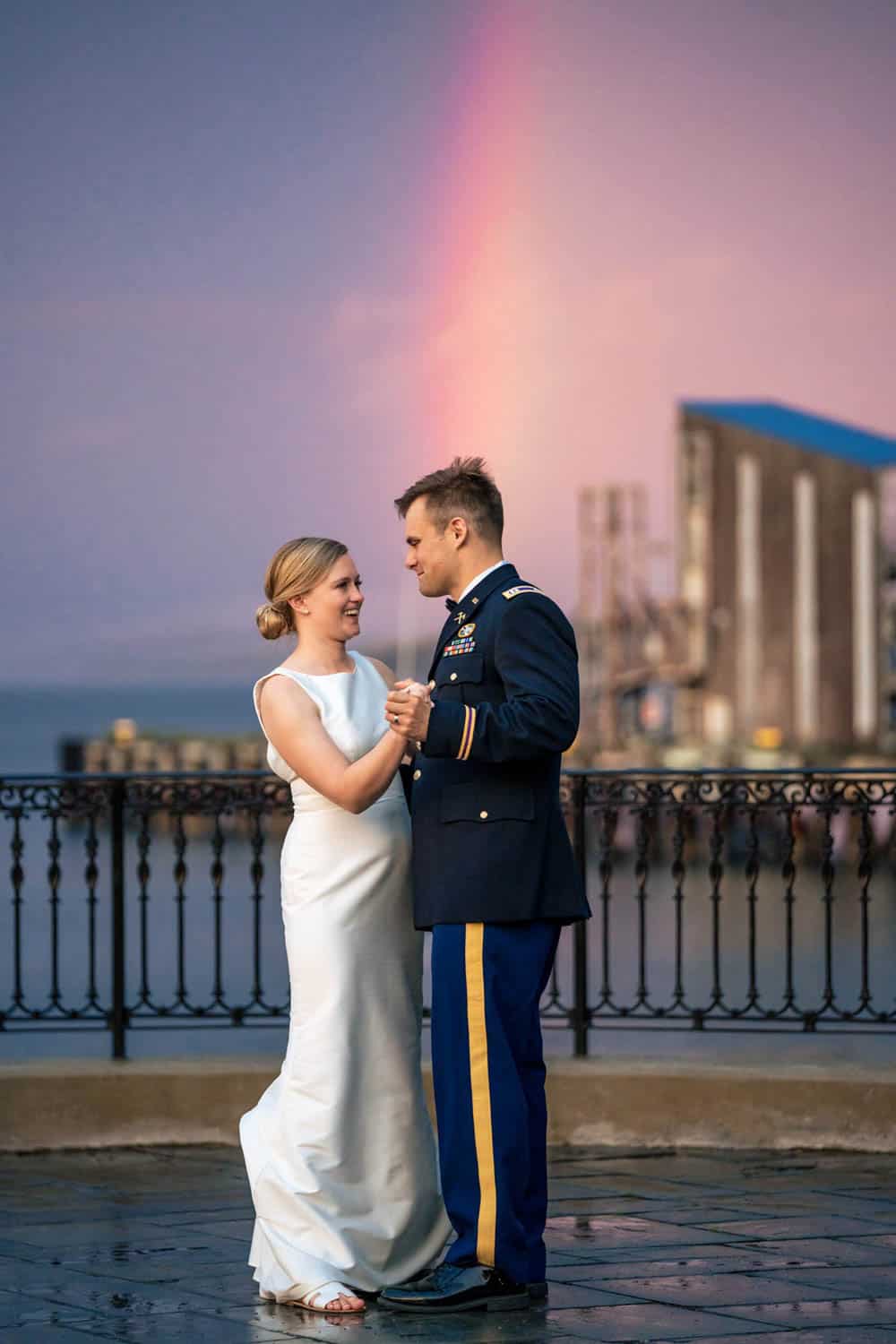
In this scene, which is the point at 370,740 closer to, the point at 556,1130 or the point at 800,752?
the point at 556,1130

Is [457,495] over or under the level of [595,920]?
over

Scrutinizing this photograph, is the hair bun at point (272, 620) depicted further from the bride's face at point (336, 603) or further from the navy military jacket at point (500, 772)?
the navy military jacket at point (500, 772)

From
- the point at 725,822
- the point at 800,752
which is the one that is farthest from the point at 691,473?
the point at 725,822

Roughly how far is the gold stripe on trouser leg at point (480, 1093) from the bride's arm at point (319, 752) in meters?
0.38

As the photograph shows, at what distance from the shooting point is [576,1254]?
520cm

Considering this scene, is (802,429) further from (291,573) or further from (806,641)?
(291,573)

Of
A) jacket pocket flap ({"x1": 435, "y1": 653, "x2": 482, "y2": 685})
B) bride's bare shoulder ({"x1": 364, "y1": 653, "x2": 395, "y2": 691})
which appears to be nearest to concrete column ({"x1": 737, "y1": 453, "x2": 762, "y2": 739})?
bride's bare shoulder ({"x1": 364, "y1": 653, "x2": 395, "y2": 691})

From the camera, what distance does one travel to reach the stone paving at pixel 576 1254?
4414mm

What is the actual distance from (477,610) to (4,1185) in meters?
2.68

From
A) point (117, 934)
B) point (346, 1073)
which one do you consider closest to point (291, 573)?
point (346, 1073)

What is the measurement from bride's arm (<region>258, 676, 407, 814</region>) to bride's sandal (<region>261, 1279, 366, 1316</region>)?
102 cm

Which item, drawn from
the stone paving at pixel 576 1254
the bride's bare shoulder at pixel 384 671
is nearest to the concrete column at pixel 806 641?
the stone paving at pixel 576 1254

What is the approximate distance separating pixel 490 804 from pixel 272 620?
2.28ft

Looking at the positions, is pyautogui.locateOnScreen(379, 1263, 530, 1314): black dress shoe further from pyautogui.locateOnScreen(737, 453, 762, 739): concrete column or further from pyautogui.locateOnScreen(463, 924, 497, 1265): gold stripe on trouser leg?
pyautogui.locateOnScreen(737, 453, 762, 739): concrete column
